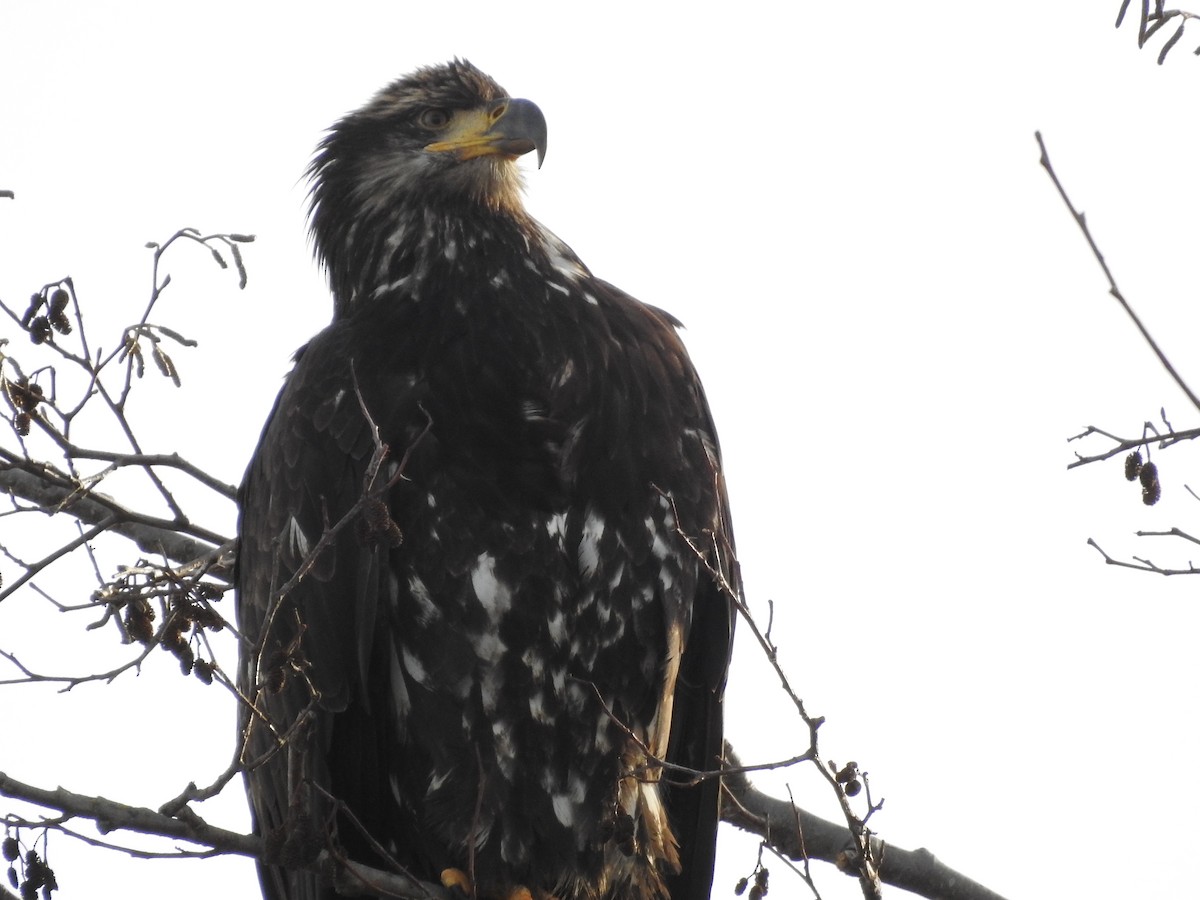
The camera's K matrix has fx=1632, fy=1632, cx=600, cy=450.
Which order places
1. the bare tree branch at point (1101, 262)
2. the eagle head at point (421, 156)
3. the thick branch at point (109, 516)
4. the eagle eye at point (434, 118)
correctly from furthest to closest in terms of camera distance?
the eagle eye at point (434, 118)
the eagle head at point (421, 156)
the thick branch at point (109, 516)
the bare tree branch at point (1101, 262)

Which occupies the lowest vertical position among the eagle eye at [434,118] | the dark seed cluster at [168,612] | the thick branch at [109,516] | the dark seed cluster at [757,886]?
the dark seed cluster at [757,886]

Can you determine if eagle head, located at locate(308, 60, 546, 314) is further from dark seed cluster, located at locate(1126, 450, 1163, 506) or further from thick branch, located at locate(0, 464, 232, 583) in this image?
dark seed cluster, located at locate(1126, 450, 1163, 506)

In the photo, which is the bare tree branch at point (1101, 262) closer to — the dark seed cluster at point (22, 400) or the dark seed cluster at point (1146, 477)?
the dark seed cluster at point (1146, 477)

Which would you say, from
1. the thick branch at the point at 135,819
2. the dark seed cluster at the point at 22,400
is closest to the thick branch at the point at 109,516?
the dark seed cluster at the point at 22,400

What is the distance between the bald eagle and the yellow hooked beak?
74cm

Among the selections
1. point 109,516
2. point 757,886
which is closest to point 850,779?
point 757,886

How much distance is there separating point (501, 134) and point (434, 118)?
349 millimetres

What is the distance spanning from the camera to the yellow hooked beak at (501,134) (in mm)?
5742

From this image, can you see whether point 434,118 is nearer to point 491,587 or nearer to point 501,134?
point 501,134

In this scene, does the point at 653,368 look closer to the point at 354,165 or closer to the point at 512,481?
the point at 512,481

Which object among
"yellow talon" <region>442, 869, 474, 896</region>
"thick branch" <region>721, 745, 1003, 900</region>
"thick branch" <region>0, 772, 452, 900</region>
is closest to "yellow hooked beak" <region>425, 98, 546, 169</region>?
"thick branch" <region>721, 745, 1003, 900</region>

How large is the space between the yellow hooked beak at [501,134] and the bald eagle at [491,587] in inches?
29.2

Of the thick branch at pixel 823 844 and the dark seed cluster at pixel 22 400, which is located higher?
the dark seed cluster at pixel 22 400

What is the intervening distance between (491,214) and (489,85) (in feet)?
2.25
